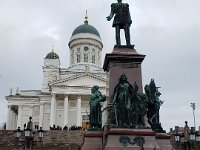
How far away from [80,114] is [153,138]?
166ft

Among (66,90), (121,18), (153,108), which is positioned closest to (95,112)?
(153,108)

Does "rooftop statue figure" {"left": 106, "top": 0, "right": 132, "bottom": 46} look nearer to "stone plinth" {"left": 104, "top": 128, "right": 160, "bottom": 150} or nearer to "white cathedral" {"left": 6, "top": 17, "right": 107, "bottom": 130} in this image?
"stone plinth" {"left": 104, "top": 128, "right": 160, "bottom": 150}

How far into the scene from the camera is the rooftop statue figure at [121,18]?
12.7 meters

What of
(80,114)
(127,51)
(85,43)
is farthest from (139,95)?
(85,43)

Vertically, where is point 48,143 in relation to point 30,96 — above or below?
below

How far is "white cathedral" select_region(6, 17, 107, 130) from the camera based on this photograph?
2398 inches

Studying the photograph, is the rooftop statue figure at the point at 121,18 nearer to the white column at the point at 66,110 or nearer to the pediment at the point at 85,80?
the white column at the point at 66,110

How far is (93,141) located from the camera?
10969 mm

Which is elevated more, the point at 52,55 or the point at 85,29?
the point at 85,29

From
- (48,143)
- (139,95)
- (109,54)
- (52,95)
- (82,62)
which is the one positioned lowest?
(48,143)

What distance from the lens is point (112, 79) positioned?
11.5m

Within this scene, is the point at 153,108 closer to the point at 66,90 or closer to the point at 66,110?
the point at 66,110

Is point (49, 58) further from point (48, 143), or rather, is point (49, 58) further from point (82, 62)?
point (48, 143)

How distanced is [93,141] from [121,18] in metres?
4.51
